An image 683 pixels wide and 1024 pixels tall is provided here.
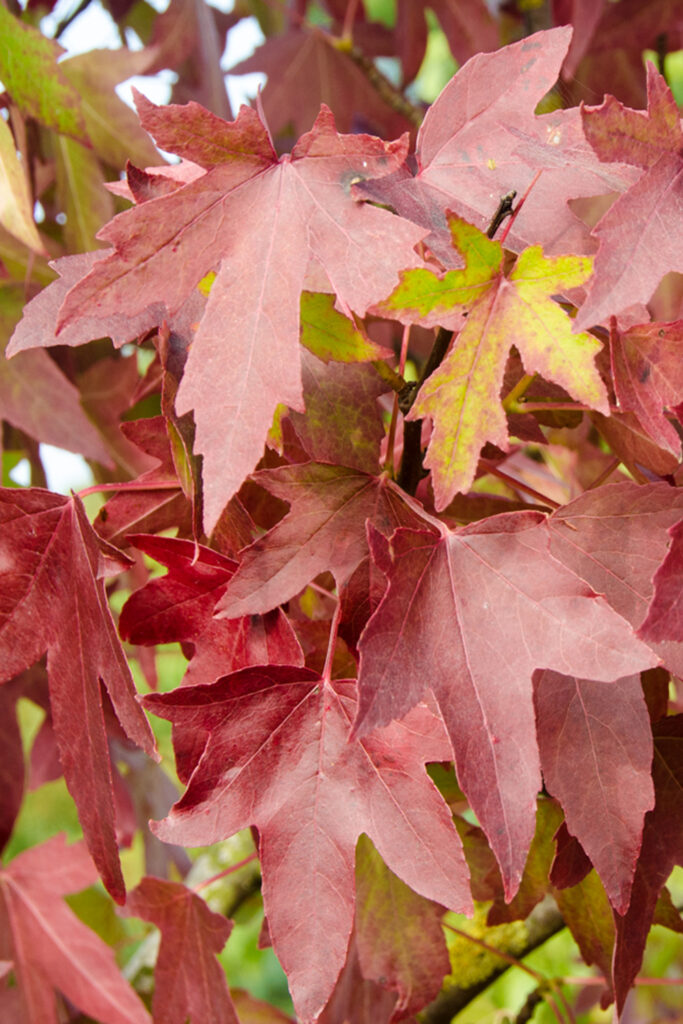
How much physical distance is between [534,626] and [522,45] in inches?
12.2

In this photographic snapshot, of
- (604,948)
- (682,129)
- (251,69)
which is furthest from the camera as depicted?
(251,69)

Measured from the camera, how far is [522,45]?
475 mm

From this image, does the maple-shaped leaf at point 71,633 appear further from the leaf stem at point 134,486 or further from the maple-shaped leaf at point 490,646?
the maple-shaped leaf at point 490,646

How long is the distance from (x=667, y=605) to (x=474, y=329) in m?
0.16

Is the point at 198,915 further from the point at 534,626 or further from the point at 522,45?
the point at 522,45

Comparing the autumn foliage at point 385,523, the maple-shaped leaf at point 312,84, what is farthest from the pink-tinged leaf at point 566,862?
the maple-shaped leaf at point 312,84

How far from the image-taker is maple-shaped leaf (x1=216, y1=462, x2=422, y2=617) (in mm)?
439

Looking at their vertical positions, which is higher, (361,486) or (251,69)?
(251,69)

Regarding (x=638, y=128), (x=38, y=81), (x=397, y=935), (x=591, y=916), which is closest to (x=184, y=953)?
(x=397, y=935)

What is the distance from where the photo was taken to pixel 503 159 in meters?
0.49

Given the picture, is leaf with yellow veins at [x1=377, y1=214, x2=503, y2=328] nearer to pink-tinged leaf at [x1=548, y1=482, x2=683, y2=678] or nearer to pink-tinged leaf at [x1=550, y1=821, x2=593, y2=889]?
pink-tinged leaf at [x1=548, y1=482, x2=683, y2=678]

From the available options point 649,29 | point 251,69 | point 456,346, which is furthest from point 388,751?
point 649,29

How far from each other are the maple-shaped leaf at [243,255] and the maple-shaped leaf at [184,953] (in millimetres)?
412

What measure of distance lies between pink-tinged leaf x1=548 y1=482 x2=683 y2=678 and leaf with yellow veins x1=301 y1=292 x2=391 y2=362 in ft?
0.44
